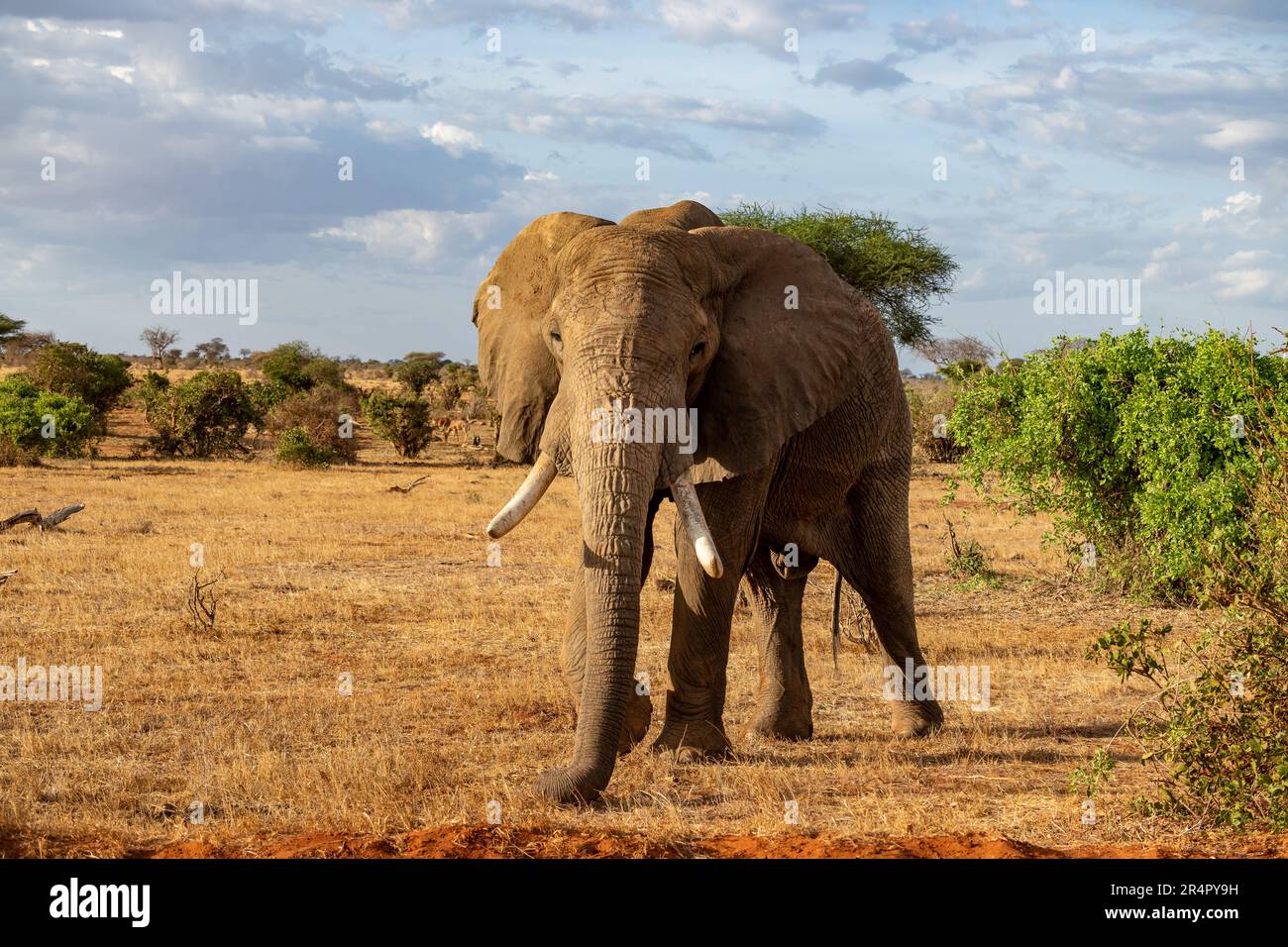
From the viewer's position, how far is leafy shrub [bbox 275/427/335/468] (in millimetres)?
A: 33906

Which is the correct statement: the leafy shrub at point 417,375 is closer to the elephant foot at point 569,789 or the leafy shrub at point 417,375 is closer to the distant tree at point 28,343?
the distant tree at point 28,343

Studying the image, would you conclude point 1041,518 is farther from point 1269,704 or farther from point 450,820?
point 450,820

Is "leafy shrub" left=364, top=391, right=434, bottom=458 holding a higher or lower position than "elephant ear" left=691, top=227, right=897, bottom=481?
higher

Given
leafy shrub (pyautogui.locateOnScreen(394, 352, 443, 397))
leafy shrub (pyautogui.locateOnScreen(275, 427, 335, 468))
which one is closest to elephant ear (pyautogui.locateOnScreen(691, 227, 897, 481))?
leafy shrub (pyautogui.locateOnScreen(275, 427, 335, 468))

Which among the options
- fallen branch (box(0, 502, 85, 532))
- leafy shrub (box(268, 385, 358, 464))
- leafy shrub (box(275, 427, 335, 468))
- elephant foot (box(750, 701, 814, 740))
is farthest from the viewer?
leafy shrub (box(268, 385, 358, 464))

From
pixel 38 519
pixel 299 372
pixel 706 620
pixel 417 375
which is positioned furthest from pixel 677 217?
pixel 417 375

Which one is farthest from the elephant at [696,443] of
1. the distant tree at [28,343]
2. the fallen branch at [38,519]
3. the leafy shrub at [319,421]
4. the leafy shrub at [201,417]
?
the distant tree at [28,343]

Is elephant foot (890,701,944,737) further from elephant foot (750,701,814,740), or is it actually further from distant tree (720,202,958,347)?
distant tree (720,202,958,347)

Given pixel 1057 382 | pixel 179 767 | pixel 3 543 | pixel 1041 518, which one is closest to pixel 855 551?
pixel 179 767

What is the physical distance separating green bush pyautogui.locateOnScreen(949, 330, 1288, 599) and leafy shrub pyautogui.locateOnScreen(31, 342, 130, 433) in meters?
27.9

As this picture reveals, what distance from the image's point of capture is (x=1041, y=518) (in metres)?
25.2

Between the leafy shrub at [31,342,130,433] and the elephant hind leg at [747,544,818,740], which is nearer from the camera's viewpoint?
the elephant hind leg at [747,544,818,740]

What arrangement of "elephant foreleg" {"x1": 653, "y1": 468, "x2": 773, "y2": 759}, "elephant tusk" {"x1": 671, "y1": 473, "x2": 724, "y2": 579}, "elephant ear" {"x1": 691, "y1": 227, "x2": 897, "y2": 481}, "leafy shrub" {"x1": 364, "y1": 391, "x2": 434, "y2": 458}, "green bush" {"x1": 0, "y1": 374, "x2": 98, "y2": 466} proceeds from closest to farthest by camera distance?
"elephant tusk" {"x1": 671, "y1": 473, "x2": 724, "y2": 579}, "elephant ear" {"x1": 691, "y1": 227, "x2": 897, "y2": 481}, "elephant foreleg" {"x1": 653, "y1": 468, "x2": 773, "y2": 759}, "green bush" {"x1": 0, "y1": 374, "x2": 98, "y2": 466}, "leafy shrub" {"x1": 364, "y1": 391, "x2": 434, "y2": 458}

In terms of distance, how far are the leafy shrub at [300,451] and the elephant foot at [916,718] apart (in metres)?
26.2
